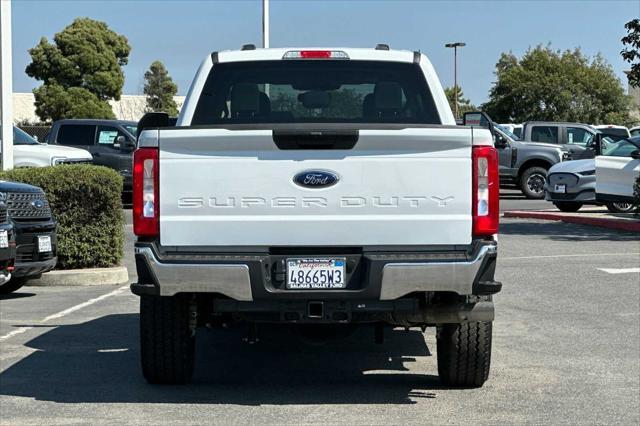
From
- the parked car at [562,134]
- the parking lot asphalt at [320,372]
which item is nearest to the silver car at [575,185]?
the parked car at [562,134]

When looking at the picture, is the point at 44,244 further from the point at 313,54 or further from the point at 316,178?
the point at 316,178

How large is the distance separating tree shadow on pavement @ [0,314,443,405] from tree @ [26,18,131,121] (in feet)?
207

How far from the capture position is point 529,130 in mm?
33375

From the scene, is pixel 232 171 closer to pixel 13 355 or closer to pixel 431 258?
pixel 431 258

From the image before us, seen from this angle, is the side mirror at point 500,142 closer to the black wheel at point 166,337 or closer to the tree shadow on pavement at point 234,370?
the tree shadow on pavement at point 234,370

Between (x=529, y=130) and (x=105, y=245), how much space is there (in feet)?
69.7

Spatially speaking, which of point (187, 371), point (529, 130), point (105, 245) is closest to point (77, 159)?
point (105, 245)

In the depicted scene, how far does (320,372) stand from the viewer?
8.51 meters

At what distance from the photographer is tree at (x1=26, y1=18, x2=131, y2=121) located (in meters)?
72.1

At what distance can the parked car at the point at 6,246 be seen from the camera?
37.2 feet

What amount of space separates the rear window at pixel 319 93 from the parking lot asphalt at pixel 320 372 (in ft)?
5.73

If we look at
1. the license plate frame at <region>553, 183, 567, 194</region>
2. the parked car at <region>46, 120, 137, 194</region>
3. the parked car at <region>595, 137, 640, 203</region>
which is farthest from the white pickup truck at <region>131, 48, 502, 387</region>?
the parked car at <region>46, 120, 137, 194</region>

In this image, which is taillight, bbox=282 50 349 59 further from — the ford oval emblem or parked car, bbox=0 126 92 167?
parked car, bbox=0 126 92 167

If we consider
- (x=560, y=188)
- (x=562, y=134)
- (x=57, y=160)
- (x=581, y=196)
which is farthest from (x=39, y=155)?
(x=562, y=134)
